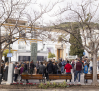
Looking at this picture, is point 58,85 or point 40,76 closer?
point 58,85

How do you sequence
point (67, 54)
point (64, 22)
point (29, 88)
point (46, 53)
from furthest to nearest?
point (67, 54) < point (46, 53) < point (64, 22) < point (29, 88)

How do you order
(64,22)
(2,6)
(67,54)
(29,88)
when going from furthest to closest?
(67,54)
(64,22)
(2,6)
(29,88)

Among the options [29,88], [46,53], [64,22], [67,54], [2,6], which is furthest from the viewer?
[67,54]

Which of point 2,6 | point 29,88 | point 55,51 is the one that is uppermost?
point 2,6

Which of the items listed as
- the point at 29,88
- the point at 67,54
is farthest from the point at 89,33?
the point at 67,54

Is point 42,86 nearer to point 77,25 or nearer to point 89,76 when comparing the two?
point 89,76

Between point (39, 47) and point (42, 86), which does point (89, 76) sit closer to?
point (42, 86)

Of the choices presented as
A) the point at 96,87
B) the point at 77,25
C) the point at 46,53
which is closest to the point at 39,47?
the point at 46,53

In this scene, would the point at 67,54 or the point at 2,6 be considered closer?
the point at 2,6

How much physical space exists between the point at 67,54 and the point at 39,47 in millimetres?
7876

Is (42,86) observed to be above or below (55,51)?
below

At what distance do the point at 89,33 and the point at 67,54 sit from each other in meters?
29.0

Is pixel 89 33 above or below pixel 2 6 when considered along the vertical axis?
below

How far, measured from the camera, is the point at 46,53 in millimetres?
36594
